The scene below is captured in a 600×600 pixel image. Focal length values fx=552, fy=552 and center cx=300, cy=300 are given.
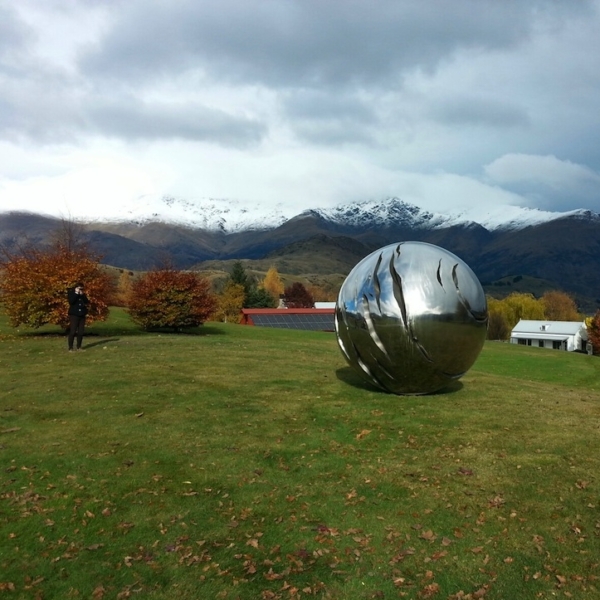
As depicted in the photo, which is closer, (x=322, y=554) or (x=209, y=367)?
(x=322, y=554)

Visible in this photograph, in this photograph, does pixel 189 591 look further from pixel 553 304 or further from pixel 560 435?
pixel 553 304

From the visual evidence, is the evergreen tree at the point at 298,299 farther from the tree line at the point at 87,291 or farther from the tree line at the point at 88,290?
the tree line at the point at 87,291

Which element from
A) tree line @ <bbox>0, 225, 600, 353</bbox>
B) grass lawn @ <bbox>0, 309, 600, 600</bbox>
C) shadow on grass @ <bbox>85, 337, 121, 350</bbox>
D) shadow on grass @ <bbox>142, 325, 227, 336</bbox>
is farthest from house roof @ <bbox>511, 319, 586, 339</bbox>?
grass lawn @ <bbox>0, 309, 600, 600</bbox>

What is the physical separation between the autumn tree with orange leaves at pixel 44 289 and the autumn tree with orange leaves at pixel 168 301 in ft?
18.7

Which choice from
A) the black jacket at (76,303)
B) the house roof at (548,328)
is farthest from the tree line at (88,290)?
the house roof at (548,328)

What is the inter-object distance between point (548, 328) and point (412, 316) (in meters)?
98.1

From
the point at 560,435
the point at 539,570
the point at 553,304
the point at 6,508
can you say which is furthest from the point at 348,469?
the point at 553,304

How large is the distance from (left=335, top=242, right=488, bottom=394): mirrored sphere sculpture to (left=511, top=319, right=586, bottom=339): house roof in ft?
309

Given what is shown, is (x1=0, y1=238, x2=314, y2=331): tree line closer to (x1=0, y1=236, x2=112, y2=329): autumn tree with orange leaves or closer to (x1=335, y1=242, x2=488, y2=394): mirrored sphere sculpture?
(x1=0, y1=236, x2=112, y2=329): autumn tree with orange leaves

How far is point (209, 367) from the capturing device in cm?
1881

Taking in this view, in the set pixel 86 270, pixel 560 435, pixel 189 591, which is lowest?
pixel 189 591

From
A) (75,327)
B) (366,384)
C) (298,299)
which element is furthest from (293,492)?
(298,299)

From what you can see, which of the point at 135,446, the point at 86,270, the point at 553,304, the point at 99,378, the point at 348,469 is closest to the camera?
the point at 348,469

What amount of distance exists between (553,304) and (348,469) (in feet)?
485
